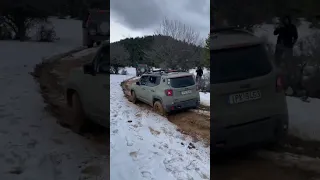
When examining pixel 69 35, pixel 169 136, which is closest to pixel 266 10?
pixel 169 136

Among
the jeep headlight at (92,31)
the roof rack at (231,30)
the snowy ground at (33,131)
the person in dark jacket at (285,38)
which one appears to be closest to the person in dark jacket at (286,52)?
the person in dark jacket at (285,38)

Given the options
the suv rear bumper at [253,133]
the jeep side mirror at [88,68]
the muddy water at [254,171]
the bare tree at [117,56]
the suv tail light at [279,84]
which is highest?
the bare tree at [117,56]

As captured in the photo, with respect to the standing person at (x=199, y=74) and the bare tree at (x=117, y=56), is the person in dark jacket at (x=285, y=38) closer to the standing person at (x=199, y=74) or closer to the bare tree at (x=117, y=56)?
the standing person at (x=199, y=74)

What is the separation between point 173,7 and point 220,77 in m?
0.85

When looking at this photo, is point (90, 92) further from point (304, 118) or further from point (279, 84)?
point (304, 118)

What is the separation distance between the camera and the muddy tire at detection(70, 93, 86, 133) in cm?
269

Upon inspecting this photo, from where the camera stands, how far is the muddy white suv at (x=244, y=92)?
2840 millimetres

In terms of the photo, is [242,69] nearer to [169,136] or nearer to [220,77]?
[220,77]

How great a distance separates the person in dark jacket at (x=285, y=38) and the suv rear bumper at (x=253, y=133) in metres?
0.56

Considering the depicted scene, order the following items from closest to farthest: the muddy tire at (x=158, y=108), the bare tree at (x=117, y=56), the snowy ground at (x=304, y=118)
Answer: the snowy ground at (x=304, y=118)
the bare tree at (x=117, y=56)
the muddy tire at (x=158, y=108)

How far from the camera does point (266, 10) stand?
2.84m

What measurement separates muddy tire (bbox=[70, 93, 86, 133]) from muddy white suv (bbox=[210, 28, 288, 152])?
3.94ft

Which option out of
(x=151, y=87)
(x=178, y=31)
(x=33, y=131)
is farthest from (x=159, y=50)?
(x=33, y=131)

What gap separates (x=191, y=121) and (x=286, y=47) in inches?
45.7
